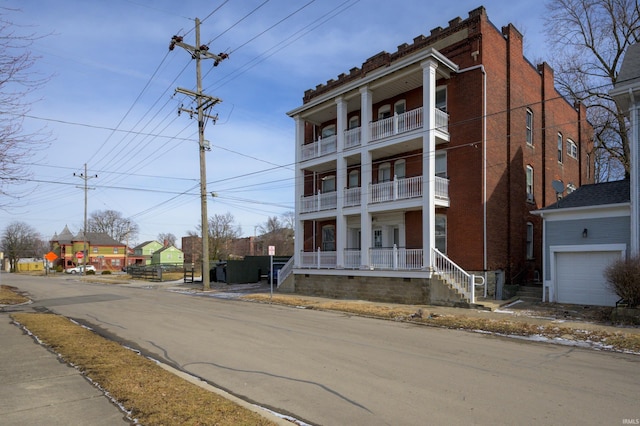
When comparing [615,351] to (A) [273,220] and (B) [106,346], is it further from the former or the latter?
(A) [273,220]

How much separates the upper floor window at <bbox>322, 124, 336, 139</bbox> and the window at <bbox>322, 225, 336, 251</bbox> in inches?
229

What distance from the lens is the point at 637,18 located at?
24.1m

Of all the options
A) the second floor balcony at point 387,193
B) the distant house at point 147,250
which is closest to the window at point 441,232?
the second floor balcony at point 387,193

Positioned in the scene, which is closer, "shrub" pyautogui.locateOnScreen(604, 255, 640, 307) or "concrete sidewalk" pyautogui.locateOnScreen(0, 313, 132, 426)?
"concrete sidewalk" pyautogui.locateOnScreen(0, 313, 132, 426)

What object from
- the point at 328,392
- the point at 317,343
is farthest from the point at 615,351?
the point at 328,392

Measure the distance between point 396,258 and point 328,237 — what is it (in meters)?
8.06

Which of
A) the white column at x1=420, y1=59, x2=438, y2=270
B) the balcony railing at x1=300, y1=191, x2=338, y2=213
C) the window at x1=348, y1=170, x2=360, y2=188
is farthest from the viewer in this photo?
the window at x1=348, y1=170, x2=360, y2=188

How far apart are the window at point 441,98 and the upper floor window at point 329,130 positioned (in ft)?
24.4

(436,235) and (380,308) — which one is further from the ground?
(436,235)

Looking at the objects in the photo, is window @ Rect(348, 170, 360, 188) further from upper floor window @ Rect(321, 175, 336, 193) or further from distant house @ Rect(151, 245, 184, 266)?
distant house @ Rect(151, 245, 184, 266)

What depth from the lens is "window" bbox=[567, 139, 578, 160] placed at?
28.3 metres

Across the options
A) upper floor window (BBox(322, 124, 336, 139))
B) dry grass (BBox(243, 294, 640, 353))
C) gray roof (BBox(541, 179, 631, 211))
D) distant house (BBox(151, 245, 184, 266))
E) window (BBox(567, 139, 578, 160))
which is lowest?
distant house (BBox(151, 245, 184, 266))

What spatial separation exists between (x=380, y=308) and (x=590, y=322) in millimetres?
6906

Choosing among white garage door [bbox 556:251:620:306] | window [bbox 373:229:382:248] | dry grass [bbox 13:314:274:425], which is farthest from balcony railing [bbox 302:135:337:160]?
dry grass [bbox 13:314:274:425]
